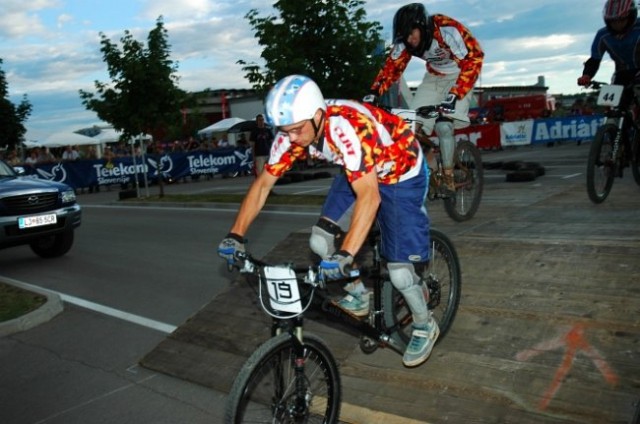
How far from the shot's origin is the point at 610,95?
6.82 meters

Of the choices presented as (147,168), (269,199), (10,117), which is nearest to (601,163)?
(269,199)

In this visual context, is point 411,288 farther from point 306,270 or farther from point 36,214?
point 36,214

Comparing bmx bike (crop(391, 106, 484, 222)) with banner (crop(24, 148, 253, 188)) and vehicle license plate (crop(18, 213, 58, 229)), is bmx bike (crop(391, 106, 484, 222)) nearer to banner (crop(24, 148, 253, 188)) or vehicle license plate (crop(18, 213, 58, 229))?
vehicle license plate (crop(18, 213, 58, 229))

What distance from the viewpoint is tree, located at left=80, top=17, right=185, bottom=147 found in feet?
60.2

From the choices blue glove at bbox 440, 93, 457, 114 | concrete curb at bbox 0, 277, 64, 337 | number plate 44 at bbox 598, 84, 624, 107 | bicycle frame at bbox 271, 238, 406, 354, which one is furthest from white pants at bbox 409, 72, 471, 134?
concrete curb at bbox 0, 277, 64, 337

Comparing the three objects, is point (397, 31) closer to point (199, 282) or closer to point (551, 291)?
point (551, 291)

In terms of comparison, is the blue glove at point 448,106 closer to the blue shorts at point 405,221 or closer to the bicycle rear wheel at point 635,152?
the blue shorts at point 405,221

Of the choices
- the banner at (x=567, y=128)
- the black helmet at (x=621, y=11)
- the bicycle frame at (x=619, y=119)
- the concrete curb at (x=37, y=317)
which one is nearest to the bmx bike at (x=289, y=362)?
the concrete curb at (x=37, y=317)

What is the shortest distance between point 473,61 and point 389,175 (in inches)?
108

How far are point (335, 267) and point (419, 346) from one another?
135 cm

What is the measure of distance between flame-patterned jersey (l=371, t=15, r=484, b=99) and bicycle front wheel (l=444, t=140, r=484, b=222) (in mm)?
1093

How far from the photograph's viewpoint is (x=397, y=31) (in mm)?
5539

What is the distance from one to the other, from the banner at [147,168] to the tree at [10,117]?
552cm

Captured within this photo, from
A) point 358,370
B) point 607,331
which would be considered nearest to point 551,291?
point 607,331
